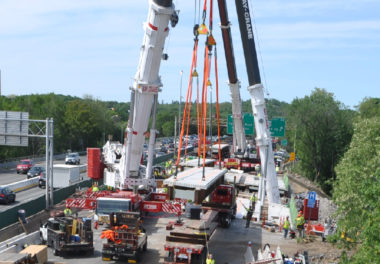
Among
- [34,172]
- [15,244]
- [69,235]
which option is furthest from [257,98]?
[34,172]

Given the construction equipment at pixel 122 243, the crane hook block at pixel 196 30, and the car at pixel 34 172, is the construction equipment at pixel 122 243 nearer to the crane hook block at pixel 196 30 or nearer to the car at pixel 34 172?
the crane hook block at pixel 196 30

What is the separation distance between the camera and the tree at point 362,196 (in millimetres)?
13570

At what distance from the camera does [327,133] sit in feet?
208

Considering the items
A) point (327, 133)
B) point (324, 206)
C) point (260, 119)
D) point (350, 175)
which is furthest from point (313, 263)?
point (327, 133)

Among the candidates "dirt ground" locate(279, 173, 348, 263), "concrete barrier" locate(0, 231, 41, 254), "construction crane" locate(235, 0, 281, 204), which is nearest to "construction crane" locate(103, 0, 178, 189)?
"construction crane" locate(235, 0, 281, 204)

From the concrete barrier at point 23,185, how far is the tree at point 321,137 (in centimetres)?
3670

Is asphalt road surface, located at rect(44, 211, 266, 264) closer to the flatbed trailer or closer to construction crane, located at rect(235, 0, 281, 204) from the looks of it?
the flatbed trailer

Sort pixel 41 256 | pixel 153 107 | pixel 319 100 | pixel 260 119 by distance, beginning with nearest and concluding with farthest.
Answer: pixel 41 256 → pixel 153 107 → pixel 260 119 → pixel 319 100

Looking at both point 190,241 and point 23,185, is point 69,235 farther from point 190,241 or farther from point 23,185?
point 23,185

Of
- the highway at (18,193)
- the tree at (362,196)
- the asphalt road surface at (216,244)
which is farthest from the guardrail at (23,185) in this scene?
the tree at (362,196)

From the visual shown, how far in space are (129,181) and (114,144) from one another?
8.29 metres

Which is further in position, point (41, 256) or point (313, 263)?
point (313, 263)

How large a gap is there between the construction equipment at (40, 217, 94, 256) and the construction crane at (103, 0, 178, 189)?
6.36 m

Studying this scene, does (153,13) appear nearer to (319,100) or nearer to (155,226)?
(155,226)
